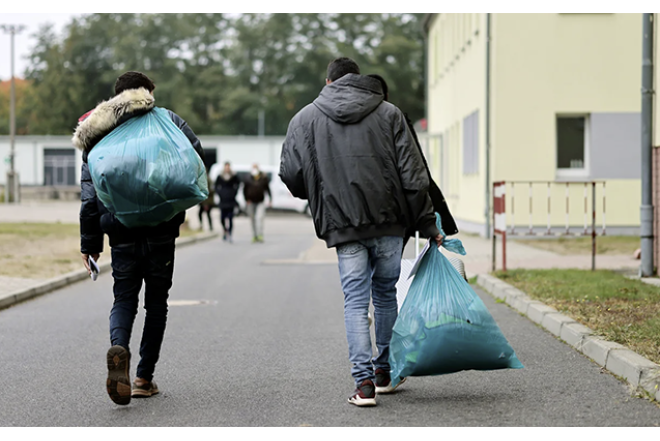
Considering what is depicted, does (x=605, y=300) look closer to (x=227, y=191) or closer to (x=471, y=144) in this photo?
(x=227, y=191)

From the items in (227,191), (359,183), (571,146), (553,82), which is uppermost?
(553,82)

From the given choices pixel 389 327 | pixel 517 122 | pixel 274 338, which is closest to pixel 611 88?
pixel 517 122

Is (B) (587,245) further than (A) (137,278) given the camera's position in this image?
Yes

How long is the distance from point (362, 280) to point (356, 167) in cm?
60

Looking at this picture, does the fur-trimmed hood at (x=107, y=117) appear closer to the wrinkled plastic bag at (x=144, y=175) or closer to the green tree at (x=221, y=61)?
the wrinkled plastic bag at (x=144, y=175)

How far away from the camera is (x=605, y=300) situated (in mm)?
9648

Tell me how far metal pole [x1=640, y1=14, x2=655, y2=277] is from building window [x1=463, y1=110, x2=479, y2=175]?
1238 cm

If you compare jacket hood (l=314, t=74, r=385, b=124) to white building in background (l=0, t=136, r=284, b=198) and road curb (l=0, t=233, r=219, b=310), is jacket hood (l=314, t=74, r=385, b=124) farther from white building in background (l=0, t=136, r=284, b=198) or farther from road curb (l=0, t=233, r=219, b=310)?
white building in background (l=0, t=136, r=284, b=198)

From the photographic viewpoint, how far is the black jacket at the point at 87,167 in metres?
5.75

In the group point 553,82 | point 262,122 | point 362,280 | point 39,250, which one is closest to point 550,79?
point 553,82

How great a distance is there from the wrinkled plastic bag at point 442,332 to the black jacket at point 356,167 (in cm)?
34

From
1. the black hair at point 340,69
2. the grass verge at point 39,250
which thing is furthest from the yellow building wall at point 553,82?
the black hair at point 340,69

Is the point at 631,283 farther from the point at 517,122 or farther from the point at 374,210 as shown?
the point at 517,122
